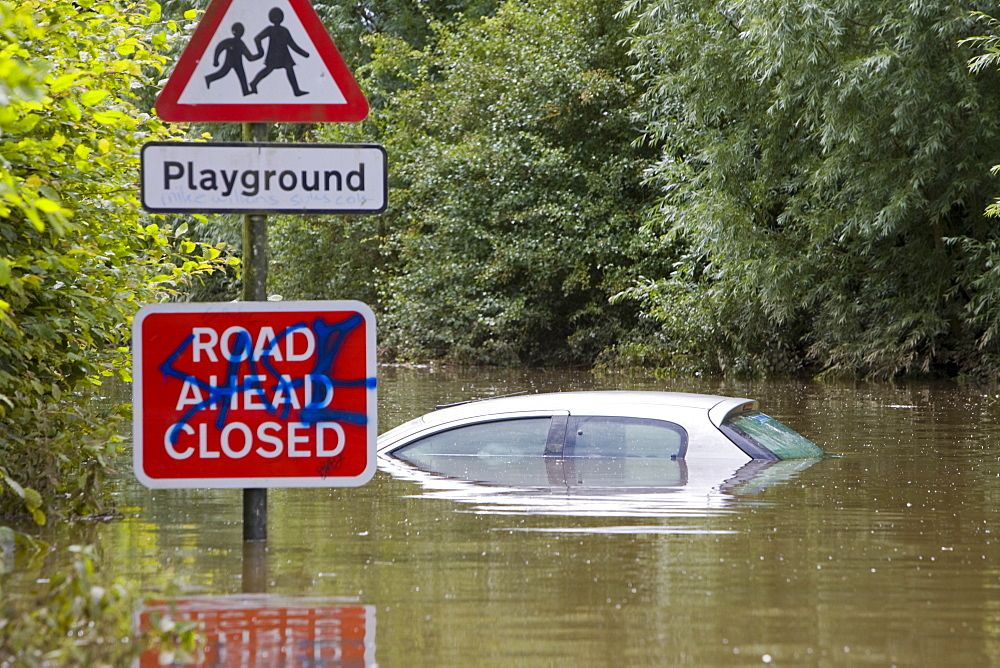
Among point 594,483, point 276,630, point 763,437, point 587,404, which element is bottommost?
point 276,630

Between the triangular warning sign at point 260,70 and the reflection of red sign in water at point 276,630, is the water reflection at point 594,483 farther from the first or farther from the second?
the triangular warning sign at point 260,70

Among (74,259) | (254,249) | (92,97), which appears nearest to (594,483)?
(74,259)

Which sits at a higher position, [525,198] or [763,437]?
[525,198]

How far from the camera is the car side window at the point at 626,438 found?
9.98m

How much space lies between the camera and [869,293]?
82.3ft

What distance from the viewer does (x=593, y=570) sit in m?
6.61

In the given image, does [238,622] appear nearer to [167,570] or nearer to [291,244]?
[167,570]

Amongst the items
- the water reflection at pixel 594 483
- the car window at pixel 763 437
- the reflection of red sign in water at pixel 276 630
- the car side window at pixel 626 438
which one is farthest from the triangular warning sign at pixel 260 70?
the car window at pixel 763 437

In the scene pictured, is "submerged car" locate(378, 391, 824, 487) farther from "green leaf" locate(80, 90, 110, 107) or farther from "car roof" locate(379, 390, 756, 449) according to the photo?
"green leaf" locate(80, 90, 110, 107)

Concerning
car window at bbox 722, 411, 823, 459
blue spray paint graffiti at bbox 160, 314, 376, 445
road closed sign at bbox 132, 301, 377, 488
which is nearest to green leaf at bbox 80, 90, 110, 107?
road closed sign at bbox 132, 301, 377, 488

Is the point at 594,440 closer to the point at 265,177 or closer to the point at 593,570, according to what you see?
the point at 593,570

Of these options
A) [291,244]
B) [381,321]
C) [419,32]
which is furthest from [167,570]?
[419,32]

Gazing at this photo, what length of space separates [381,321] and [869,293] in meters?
13.4

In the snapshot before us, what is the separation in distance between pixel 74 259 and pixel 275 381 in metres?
2.00
